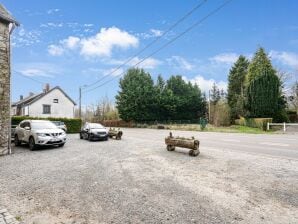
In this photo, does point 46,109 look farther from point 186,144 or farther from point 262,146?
point 262,146

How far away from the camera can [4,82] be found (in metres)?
14.1

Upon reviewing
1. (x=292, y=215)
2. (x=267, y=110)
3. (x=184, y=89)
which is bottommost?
(x=292, y=215)

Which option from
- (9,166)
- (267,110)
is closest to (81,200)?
(9,166)

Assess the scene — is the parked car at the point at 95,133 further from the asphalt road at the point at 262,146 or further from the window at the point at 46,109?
the window at the point at 46,109

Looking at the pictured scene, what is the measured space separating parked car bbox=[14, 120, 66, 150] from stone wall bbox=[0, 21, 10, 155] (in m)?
2.05

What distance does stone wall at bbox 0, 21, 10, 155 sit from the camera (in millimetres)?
13945

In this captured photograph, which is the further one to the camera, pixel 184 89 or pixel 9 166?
pixel 184 89

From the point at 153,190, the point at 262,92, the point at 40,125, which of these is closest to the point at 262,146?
the point at 153,190

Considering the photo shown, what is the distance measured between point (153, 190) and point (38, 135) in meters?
11.2

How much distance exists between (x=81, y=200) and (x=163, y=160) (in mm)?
5649

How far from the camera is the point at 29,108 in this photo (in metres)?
46.2

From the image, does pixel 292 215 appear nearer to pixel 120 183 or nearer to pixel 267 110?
pixel 120 183

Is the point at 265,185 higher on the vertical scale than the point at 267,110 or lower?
lower

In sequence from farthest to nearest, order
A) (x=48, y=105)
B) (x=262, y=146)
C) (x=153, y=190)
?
(x=48, y=105), (x=262, y=146), (x=153, y=190)
